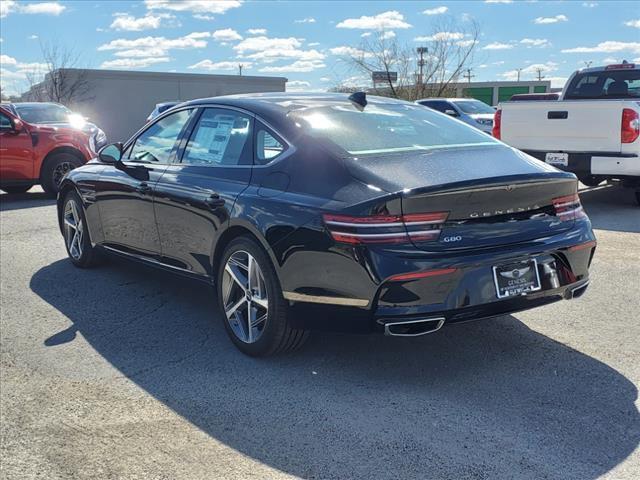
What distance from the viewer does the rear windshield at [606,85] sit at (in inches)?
398

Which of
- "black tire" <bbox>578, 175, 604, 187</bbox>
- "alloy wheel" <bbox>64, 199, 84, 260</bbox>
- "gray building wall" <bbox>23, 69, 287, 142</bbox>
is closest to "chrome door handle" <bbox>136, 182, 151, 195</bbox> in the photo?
"alloy wheel" <bbox>64, 199, 84, 260</bbox>

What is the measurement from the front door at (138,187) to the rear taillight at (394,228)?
2094mm

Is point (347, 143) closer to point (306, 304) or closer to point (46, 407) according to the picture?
point (306, 304)

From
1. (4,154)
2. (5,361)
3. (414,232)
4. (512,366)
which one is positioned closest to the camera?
(414,232)

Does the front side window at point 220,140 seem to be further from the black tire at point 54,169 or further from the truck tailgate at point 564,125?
the black tire at point 54,169

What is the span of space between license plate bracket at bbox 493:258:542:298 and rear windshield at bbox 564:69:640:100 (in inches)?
307

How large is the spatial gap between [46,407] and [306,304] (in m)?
1.49

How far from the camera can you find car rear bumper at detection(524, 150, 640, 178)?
27.2ft

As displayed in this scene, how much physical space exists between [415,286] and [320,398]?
795 mm

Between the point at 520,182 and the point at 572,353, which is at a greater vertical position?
the point at 520,182

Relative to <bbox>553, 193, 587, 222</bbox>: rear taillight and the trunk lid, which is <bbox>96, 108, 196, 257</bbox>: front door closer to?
the trunk lid

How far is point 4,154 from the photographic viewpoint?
442 inches

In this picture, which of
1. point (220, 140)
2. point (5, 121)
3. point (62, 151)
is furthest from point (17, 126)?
point (220, 140)

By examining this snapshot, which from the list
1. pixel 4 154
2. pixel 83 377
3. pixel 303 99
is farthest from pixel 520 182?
pixel 4 154
